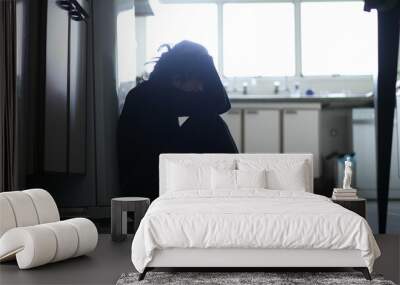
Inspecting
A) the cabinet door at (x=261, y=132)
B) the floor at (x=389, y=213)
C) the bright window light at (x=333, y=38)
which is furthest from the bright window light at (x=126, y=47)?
the floor at (x=389, y=213)

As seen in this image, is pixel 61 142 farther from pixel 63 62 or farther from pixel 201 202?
pixel 201 202

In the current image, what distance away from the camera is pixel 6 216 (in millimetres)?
3951

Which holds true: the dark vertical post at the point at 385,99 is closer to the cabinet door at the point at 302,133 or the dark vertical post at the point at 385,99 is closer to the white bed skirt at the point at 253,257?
the cabinet door at the point at 302,133

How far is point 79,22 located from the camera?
5844mm

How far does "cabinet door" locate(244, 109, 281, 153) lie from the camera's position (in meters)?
5.84

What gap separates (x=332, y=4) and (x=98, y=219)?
3443 mm

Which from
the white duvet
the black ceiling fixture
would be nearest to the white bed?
the white duvet

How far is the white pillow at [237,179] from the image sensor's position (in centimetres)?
498

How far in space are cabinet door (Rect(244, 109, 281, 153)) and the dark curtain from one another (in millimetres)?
2361

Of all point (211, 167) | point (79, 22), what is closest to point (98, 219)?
point (211, 167)

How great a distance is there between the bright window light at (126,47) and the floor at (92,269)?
199cm

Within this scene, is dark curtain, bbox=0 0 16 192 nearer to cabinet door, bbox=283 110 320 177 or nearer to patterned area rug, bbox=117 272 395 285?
patterned area rug, bbox=117 272 395 285

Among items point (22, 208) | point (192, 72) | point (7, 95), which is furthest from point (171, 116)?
point (22, 208)

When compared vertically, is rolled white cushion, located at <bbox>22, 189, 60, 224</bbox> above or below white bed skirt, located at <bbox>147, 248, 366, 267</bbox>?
above
